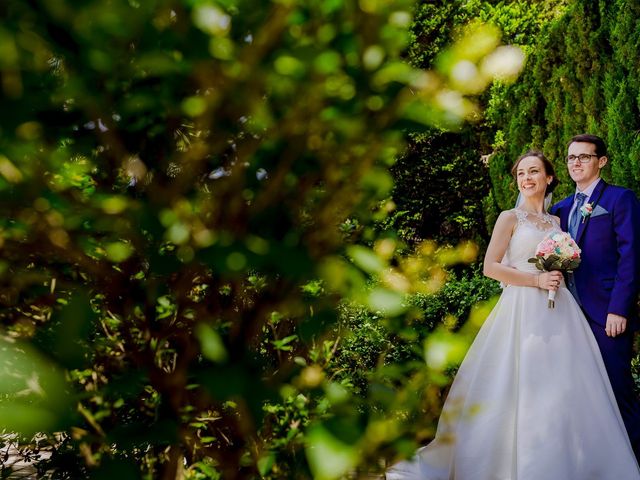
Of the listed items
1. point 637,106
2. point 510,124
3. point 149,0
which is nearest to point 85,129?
point 149,0

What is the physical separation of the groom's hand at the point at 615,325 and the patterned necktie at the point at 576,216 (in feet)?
2.11

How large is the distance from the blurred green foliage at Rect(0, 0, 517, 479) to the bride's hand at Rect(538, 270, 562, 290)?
3.13 metres

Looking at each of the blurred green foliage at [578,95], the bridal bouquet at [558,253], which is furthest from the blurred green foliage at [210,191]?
the blurred green foliage at [578,95]

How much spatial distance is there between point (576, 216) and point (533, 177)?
0.41 meters

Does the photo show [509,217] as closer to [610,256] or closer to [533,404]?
[610,256]

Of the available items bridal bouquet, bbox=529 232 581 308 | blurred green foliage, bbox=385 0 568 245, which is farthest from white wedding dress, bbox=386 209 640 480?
blurred green foliage, bbox=385 0 568 245

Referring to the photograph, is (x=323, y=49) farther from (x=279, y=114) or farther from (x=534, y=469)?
(x=534, y=469)

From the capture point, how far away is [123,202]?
0.84 metres

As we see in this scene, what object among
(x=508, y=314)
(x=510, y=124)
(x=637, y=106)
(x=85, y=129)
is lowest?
(x=85, y=129)

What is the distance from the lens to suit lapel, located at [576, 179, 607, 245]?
13.3 ft

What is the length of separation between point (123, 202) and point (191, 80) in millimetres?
203

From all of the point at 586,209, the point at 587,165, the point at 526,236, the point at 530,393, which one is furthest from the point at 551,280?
the point at 587,165

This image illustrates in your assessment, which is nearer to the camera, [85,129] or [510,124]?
[85,129]

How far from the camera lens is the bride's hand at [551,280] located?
12.9 ft
